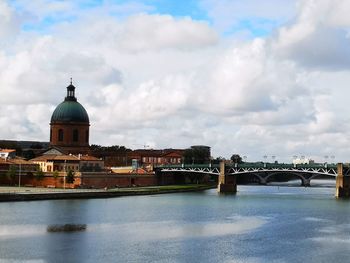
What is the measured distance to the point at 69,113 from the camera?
13162 cm

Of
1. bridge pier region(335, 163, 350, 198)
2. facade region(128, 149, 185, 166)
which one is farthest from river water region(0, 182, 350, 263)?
facade region(128, 149, 185, 166)

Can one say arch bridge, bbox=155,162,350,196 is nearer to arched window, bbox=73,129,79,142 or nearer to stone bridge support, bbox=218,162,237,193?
stone bridge support, bbox=218,162,237,193

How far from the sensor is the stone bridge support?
4414 inches

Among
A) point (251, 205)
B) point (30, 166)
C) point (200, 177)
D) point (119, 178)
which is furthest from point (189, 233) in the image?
point (200, 177)

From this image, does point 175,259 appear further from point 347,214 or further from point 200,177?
point 200,177

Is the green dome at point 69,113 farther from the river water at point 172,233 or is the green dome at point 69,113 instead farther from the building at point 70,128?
the river water at point 172,233

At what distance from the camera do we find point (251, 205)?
8025 centimetres

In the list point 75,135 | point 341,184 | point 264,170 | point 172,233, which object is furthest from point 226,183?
point 172,233

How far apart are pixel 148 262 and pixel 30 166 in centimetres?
7696

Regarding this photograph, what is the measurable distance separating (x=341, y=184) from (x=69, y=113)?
53.9 metres

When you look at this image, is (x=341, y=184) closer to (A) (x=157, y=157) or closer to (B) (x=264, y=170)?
(B) (x=264, y=170)

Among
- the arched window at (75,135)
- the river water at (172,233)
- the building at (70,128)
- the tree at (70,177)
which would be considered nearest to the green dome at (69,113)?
the building at (70,128)

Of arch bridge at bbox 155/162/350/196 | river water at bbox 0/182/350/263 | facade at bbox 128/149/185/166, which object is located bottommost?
river water at bbox 0/182/350/263

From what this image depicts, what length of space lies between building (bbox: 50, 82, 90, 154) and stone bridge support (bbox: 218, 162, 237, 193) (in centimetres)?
3127
